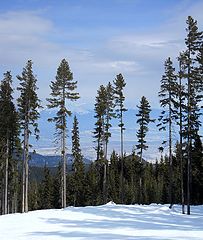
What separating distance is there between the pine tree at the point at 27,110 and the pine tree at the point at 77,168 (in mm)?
22749

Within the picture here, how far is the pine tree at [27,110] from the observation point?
37.3 meters

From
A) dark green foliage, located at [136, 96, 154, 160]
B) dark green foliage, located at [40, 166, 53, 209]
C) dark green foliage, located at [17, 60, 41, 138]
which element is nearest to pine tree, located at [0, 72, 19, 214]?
dark green foliage, located at [17, 60, 41, 138]

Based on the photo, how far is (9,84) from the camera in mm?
39531

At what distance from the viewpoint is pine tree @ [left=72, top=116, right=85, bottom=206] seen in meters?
60.9

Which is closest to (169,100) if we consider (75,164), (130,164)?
(75,164)

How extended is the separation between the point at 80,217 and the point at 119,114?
24.9m

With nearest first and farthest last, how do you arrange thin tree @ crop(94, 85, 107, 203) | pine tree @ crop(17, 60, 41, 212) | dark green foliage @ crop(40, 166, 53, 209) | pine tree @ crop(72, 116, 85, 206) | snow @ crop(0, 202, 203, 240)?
snow @ crop(0, 202, 203, 240) < pine tree @ crop(17, 60, 41, 212) < thin tree @ crop(94, 85, 107, 203) < pine tree @ crop(72, 116, 85, 206) < dark green foliage @ crop(40, 166, 53, 209)

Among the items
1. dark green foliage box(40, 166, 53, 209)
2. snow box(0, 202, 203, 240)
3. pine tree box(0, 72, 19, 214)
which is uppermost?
pine tree box(0, 72, 19, 214)

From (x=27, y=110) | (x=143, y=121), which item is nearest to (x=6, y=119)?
(x=27, y=110)

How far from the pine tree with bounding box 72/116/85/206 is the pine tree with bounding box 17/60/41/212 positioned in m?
→ 22.7

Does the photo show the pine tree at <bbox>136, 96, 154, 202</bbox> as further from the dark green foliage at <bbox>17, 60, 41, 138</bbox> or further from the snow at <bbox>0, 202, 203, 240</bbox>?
the snow at <bbox>0, 202, 203, 240</bbox>

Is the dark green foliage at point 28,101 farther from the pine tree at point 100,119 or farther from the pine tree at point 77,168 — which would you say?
the pine tree at point 77,168

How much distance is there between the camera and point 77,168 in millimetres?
63844

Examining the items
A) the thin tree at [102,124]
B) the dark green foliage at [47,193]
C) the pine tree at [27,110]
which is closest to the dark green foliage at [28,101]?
the pine tree at [27,110]
